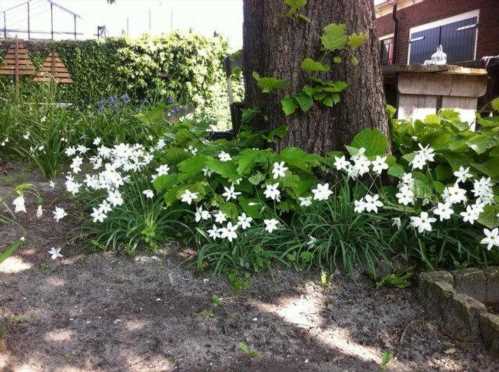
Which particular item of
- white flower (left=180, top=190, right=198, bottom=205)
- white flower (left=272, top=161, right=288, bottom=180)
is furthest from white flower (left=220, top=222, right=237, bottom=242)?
white flower (left=272, top=161, right=288, bottom=180)

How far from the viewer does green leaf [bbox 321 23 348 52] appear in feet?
8.79

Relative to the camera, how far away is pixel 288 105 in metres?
2.84

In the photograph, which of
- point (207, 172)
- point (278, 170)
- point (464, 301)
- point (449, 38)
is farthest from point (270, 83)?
point (449, 38)

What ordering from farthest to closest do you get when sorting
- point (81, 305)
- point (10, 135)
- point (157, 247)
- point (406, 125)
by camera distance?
point (10, 135) → point (406, 125) → point (157, 247) → point (81, 305)

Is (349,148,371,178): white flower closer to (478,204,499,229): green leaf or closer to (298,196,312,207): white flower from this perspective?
(298,196,312,207): white flower

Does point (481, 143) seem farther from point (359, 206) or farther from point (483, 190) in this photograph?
point (359, 206)

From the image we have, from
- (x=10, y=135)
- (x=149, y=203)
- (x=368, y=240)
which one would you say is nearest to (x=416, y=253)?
(x=368, y=240)

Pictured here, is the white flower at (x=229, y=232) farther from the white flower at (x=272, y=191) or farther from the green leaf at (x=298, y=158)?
the green leaf at (x=298, y=158)

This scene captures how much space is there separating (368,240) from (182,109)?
4549 millimetres

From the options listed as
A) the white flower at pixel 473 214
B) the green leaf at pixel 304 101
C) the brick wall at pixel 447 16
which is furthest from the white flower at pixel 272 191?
the brick wall at pixel 447 16

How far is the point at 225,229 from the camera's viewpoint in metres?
2.60

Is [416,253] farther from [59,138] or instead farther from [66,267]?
[59,138]

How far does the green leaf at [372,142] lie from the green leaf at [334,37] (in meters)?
0.50

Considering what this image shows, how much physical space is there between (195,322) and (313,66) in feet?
4.98
